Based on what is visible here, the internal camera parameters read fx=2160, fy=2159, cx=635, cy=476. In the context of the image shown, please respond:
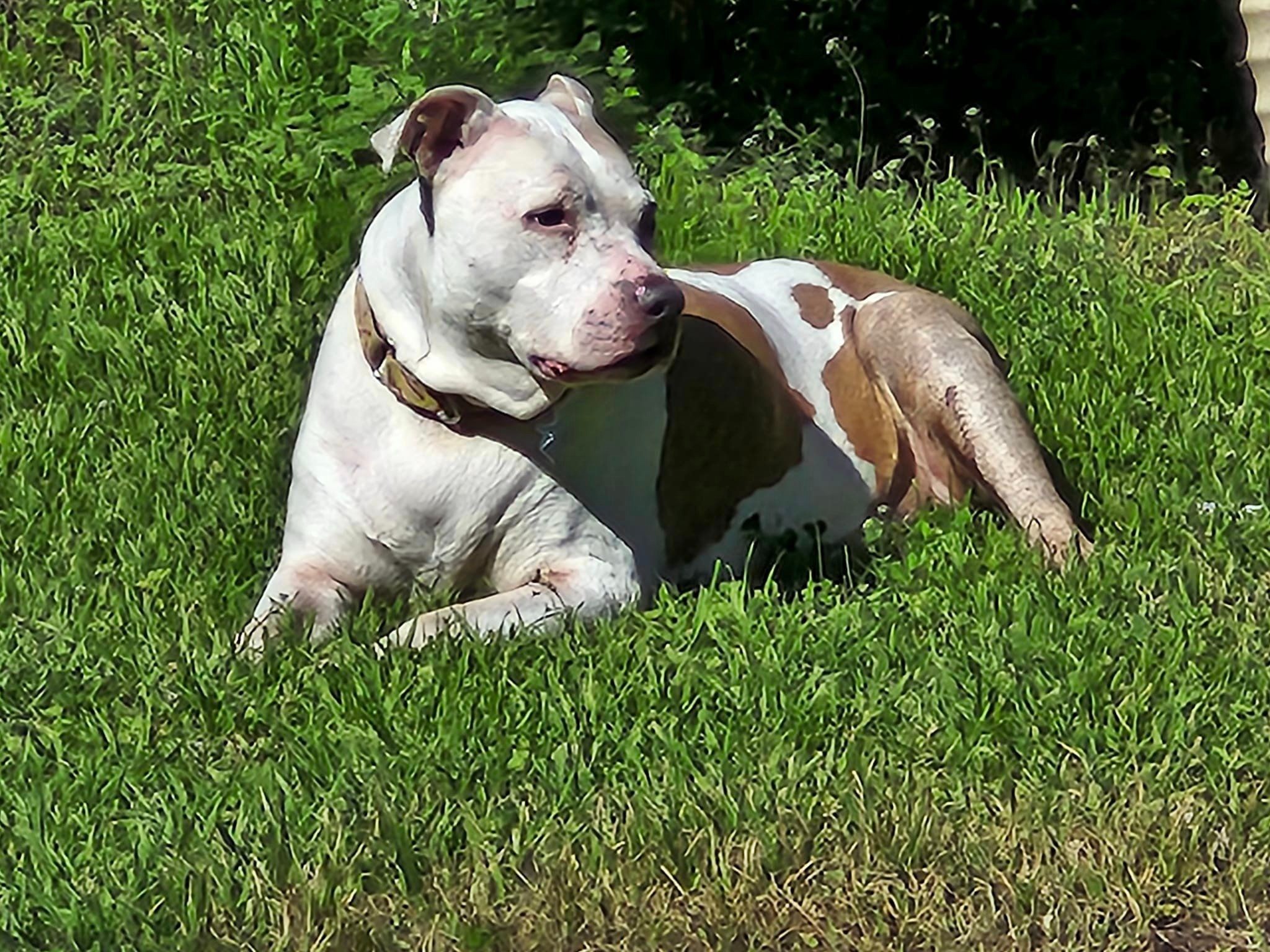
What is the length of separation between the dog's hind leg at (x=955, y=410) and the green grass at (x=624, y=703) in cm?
12

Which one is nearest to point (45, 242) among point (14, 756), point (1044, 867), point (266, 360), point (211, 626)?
point (266, 360)

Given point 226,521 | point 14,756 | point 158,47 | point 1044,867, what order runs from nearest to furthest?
point 1044,867 → point 14,756 → point 226,521 → point 158,47

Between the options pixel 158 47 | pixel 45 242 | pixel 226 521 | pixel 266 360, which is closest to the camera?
pixel 226 521

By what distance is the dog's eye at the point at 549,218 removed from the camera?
12.3ft

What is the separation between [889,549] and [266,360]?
5.72 ft

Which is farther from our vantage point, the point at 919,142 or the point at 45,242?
the point at 919,142

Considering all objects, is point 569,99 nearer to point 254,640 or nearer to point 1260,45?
point 254,640

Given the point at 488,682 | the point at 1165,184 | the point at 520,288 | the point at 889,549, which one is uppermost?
the point at 520,288

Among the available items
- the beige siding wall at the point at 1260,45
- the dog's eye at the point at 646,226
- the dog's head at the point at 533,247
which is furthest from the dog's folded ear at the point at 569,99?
the beige siding wall at the point at 1260,45

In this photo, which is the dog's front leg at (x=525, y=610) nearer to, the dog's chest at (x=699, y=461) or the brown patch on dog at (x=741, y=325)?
the dog's chest at (x=699, y=461)

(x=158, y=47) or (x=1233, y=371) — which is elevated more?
(x=158, y=47)

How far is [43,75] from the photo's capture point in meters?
7.77

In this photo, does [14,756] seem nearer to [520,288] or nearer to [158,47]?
[520,288]

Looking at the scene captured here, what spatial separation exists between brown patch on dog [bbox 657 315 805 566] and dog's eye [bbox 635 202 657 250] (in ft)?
1.57
